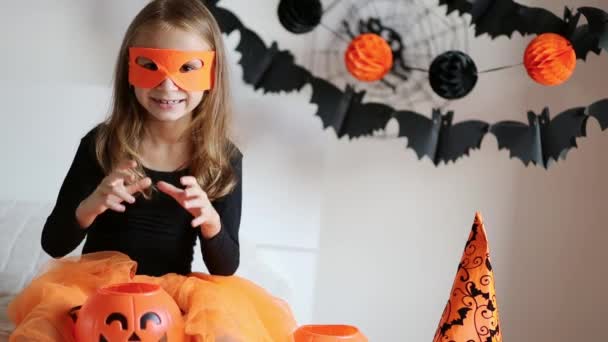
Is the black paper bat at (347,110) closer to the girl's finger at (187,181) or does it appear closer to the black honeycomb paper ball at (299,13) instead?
the black honeycomb paper ball at (299,13)

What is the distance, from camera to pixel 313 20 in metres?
2.00

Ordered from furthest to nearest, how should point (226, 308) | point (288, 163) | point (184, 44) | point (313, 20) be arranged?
point (288, 163) < point (313, 20) < point (184, 44) < point (226, 308)

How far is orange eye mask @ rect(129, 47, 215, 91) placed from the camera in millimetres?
1478

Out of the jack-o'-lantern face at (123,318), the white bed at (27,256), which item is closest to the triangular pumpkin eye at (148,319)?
the jack-o'-lantern face at (123,318)

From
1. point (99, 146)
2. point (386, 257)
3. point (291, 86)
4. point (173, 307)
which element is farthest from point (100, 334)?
point (386, 257)

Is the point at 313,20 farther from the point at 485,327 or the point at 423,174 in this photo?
the point at 485,327

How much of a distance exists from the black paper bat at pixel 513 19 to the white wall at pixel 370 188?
0.18 meters

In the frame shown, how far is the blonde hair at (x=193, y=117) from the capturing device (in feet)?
5.05

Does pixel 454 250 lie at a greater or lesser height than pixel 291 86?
lesser

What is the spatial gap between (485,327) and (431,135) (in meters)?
0.61

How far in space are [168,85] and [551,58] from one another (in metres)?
0.83

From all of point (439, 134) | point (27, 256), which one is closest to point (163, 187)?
point (27, 256)

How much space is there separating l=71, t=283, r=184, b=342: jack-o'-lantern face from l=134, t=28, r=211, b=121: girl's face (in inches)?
15.4

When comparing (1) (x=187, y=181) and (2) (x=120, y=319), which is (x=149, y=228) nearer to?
(1) (x=187, y=181)
